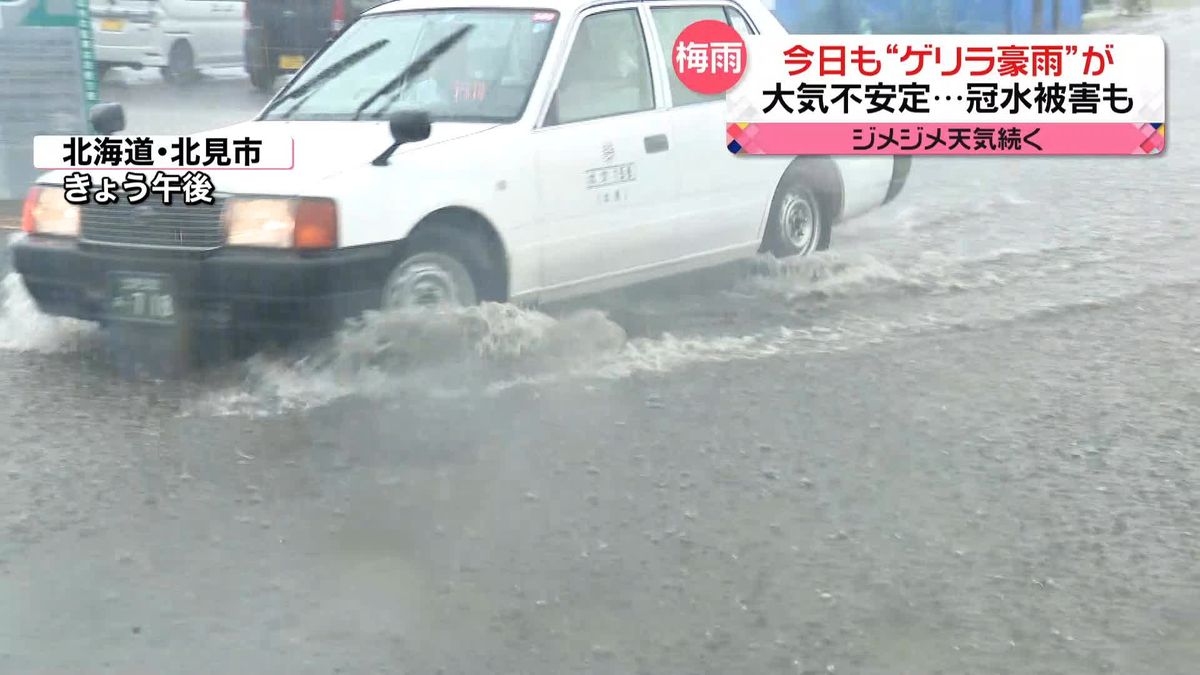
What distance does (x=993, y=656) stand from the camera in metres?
4.10

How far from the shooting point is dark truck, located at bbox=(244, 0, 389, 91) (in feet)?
63.7

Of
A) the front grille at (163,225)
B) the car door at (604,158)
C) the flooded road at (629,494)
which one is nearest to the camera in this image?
the flooded road at (629,494)

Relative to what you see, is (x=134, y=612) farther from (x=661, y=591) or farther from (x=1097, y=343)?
(x=1097, y=343)

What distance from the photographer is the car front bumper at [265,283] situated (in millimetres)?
6152

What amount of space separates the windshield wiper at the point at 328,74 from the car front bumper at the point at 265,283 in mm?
1472

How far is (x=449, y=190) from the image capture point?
21.5ft

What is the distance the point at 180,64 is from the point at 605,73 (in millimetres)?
15393

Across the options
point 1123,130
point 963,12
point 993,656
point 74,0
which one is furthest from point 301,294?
point 963,12

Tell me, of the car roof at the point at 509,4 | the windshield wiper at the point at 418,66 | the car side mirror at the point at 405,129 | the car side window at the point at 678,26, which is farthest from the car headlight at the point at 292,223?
the car side window at the point at 678,26

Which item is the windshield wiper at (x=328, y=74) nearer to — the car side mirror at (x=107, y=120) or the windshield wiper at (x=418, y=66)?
the windshield wiper at (x=418, y=66)

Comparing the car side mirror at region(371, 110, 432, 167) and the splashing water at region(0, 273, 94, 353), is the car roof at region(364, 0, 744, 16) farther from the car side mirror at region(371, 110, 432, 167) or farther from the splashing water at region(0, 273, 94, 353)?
the splashing water at region(0, 273, 94, 353)

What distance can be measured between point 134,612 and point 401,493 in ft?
3.90

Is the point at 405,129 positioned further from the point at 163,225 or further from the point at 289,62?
the point at 289,62
